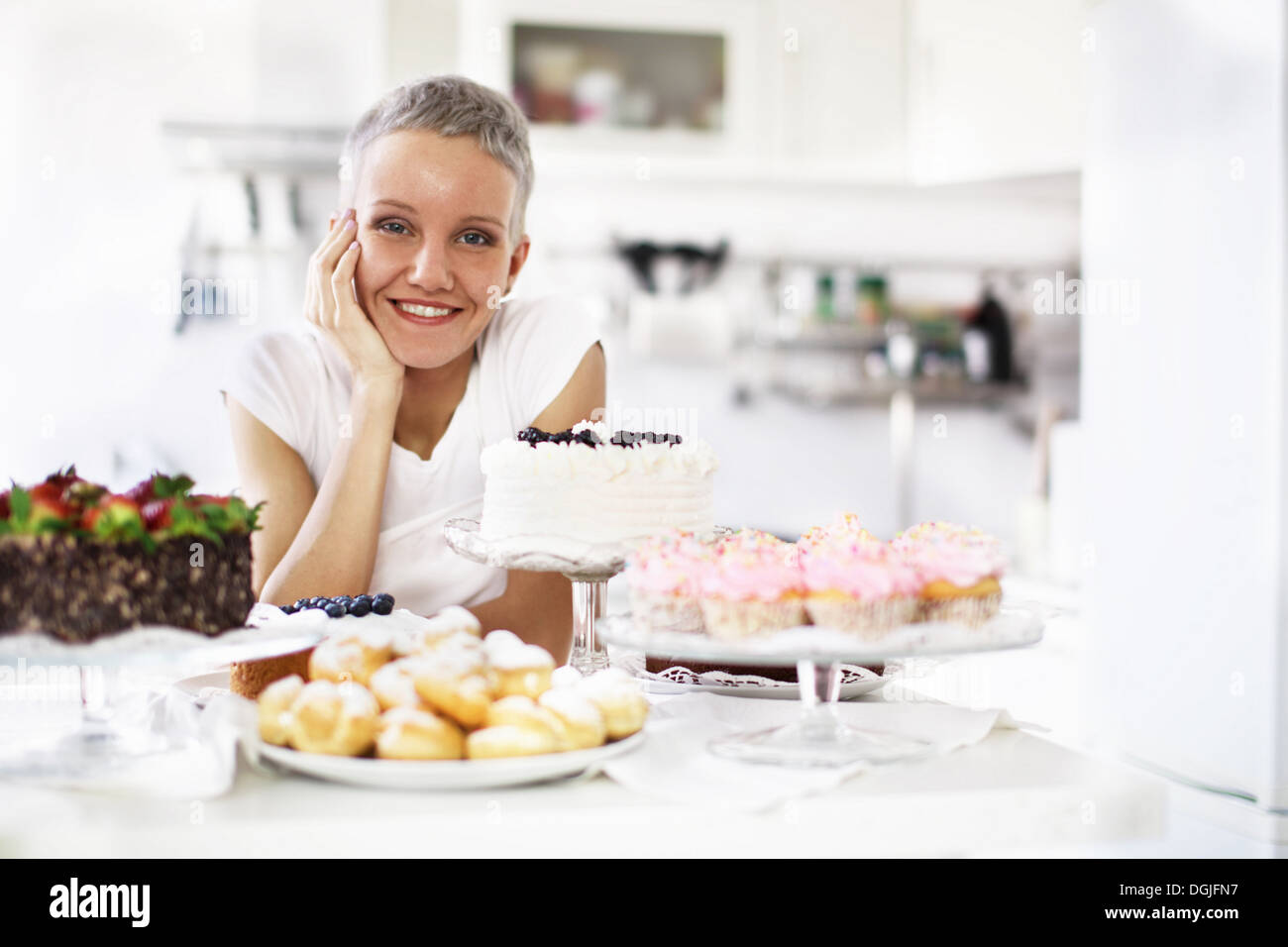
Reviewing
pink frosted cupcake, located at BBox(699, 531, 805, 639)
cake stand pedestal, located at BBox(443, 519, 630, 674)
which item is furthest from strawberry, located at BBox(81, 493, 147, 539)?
pink frosted cupcake, located at BBox(699, 531, 805, 639)

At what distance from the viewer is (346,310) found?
1497 millimetres

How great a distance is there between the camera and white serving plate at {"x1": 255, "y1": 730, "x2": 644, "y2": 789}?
73 centimetres

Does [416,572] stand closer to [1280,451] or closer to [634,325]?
[1280,451]

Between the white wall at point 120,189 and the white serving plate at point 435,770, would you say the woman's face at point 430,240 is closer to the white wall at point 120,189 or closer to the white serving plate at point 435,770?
the white serving plate at point 435,770

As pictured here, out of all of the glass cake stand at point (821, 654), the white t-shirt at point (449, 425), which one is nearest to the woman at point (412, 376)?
the white t-shirt at point (449, 425)

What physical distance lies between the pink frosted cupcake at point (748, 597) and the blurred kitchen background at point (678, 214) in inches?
97.8

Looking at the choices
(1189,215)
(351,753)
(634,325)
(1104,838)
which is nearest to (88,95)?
(634,325)

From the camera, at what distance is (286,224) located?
350cm

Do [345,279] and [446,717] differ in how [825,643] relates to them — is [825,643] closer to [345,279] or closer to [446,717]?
[446,717]

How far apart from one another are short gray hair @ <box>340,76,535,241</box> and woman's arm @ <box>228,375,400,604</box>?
32cm

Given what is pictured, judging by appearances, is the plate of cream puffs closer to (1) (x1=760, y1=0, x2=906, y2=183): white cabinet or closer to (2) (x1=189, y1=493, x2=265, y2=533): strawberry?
(2) (x1=189, y1=493, x2=265, y2=533): strawberry

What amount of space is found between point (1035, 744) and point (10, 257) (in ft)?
10.8

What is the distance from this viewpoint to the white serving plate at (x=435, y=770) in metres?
0.73

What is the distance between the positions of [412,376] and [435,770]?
0.99 metres
